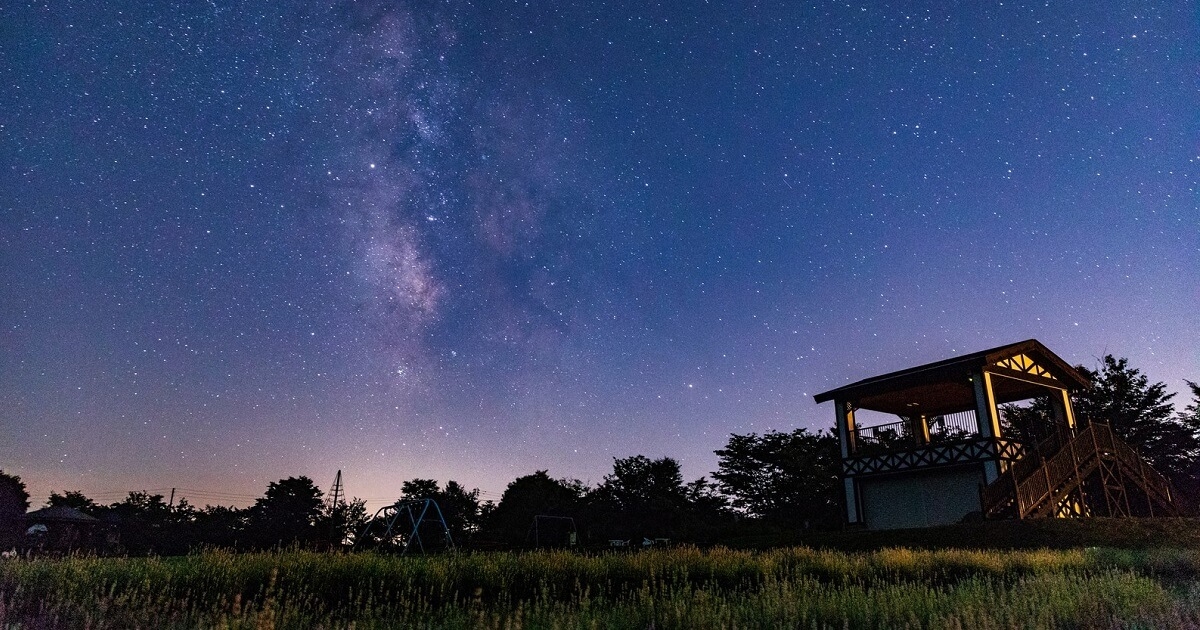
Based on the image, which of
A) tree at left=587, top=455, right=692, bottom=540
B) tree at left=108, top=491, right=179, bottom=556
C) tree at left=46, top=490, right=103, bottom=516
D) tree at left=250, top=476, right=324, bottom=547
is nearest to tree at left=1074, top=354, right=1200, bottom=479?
tree at left=587, top=455, right=692, bottom=540

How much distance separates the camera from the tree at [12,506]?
4193cm

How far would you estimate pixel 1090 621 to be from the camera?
6.52 metres

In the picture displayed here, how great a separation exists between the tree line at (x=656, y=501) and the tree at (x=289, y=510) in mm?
117

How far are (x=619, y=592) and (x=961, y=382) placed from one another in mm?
18959

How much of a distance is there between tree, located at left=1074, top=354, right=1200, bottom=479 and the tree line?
50 millimetres

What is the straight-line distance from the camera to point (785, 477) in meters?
41.0

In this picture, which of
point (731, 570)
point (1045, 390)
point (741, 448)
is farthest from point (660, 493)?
point (731, 570)

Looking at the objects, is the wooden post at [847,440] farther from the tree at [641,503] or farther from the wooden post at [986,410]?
the tree at [641,503]

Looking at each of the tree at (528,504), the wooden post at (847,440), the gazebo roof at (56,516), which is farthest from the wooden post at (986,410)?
the gazebo roof at (56,516)

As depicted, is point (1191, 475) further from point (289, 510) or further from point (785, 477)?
point (289, 510)

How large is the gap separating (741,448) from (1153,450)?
2132 centimetres

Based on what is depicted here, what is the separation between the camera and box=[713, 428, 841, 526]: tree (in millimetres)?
37719

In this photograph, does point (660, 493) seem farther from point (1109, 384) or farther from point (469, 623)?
point (469, 623)

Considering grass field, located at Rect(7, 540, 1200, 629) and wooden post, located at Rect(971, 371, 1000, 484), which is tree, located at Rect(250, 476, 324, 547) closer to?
grass field, located at Rect(7, 540, 1200, 629)
